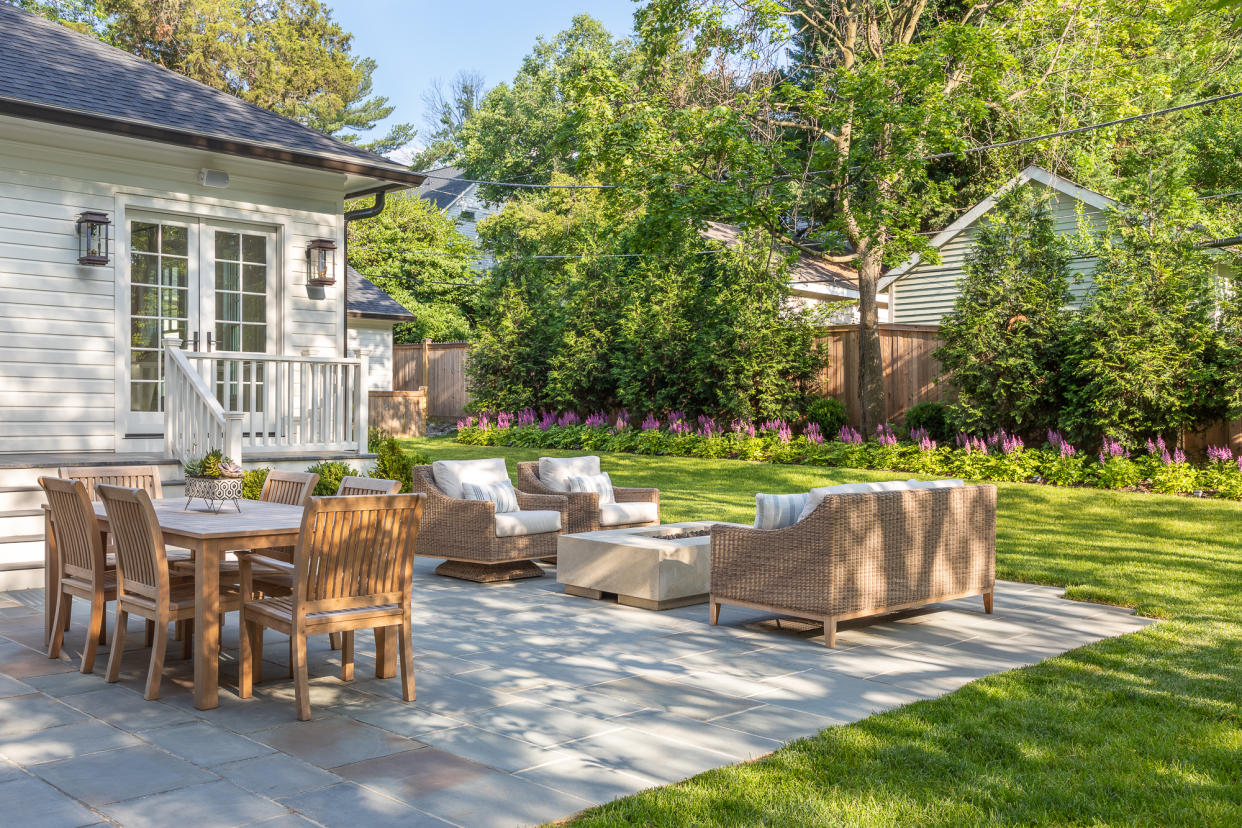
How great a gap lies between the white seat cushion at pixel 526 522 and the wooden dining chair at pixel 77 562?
294 cm

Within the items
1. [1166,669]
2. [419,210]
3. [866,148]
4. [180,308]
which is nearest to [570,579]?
[1166,669]

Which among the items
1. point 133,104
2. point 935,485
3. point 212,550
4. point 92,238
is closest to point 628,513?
point 935,485

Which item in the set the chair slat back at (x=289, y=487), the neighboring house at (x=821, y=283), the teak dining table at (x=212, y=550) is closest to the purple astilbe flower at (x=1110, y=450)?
the neighboring house at (x=821, y=283)

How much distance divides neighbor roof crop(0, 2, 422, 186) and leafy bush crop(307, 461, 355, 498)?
3021mm

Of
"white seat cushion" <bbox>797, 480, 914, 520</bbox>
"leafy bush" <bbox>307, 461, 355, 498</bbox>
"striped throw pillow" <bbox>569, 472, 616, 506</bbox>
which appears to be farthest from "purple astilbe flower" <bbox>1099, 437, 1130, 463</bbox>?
"leafy bush" <bbox>307, 461, 355, 498</bbox>

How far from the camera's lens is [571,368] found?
19.0 m

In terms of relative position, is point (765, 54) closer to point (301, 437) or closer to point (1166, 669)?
point (301, 437)

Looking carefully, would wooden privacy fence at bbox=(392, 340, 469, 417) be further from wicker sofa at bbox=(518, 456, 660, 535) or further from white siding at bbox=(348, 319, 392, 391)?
wicker sofa at bbox=(518, 456, 660, 535)

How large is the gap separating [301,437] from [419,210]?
2196cm

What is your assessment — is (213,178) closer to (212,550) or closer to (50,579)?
(50,579)

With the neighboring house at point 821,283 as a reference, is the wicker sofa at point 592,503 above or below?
below

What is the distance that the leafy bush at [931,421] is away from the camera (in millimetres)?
14414

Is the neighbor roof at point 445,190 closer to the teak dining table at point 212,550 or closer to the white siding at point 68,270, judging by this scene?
the white siding at point 68,270

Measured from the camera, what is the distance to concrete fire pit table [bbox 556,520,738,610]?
685 cm
